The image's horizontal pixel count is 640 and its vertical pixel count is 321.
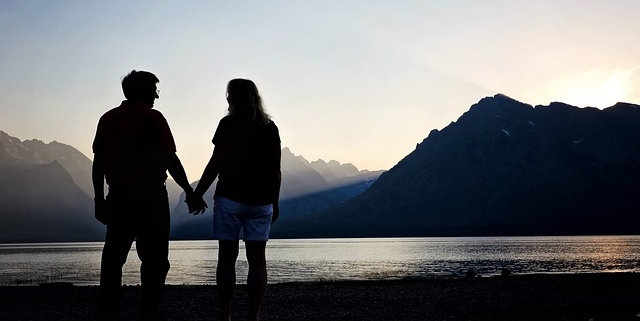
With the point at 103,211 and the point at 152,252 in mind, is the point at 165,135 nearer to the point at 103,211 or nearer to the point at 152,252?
the point at 103,211

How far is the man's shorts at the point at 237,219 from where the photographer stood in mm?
8477

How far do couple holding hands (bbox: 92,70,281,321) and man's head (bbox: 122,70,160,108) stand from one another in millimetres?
13

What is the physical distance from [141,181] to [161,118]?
2.76ft

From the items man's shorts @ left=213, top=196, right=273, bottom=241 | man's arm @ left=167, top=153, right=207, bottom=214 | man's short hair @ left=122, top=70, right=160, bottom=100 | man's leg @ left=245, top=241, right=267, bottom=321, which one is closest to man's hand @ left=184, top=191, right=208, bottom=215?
man's arm @ left=167, top=153, right=207, bottom=214

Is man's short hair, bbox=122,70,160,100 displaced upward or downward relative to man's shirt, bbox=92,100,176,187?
upward

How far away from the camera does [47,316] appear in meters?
16.5

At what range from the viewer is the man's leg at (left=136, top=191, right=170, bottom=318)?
28.0 ft

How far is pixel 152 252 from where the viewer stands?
28.1 ft

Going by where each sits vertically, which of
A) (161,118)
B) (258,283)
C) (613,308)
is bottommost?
(613,308)

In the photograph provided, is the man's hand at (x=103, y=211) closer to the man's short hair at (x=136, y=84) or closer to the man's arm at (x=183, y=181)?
the man's arm at (x=183, y=181)

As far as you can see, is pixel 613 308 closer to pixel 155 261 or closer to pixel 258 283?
pixel 258 283

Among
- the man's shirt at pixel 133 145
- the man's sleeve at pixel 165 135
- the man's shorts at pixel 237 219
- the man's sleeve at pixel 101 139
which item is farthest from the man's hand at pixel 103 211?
the man's shorts at pixel 237 219

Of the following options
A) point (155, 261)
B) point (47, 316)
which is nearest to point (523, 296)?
point (47, 316)

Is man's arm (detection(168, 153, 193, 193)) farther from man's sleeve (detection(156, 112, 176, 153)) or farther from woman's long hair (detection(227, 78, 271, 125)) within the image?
woman's long hair (detection(227, 78, 271, 125))
